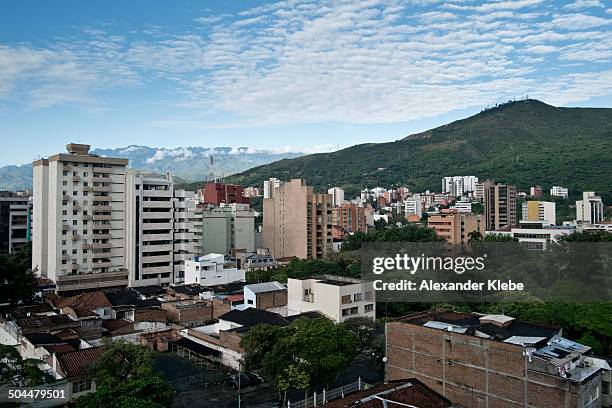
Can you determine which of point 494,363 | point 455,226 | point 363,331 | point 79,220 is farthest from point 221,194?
point 494,363

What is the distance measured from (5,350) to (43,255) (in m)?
26.5

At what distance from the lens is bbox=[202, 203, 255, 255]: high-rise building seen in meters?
45.9

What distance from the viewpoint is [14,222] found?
48.4 meters

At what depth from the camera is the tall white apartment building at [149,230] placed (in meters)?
35.5

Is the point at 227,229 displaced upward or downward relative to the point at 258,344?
upward

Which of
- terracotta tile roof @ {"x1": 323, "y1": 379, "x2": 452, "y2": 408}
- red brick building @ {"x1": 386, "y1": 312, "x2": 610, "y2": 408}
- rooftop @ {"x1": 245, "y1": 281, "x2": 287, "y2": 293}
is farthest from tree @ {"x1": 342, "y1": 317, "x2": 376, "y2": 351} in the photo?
rooftop @ {"x1": 245, "y1": 281, "x2": 287, "y2": 293}

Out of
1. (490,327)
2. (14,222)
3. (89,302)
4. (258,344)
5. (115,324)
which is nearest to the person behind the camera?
(490,327)

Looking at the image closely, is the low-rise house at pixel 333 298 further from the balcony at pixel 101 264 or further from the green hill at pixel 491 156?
the green hill at pixel 491 156

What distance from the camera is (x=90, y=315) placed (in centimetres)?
2294

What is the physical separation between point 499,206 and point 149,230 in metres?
46.2

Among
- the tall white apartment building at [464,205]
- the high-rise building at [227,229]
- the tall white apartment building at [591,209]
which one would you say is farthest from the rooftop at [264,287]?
the tall white apartment building at [464,205]

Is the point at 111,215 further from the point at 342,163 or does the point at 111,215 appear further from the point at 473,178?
the point at 342,163

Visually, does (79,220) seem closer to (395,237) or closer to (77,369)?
(77,369)

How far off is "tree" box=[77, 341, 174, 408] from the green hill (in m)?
76.3
